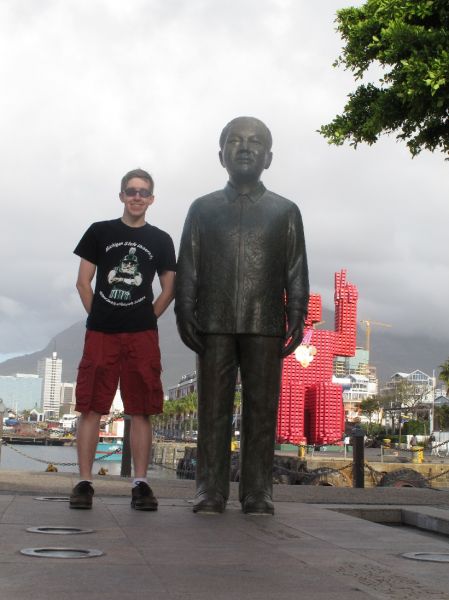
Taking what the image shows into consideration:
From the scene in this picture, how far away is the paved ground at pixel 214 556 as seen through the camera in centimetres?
250

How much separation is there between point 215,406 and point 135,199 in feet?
4.70

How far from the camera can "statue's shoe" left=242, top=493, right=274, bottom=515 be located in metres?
5.06

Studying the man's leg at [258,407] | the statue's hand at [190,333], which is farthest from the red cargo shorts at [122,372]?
the man's leg at [258,407]

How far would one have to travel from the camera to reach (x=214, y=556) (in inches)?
126

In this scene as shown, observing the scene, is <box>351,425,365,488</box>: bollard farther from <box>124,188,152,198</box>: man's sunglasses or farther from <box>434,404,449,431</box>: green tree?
<box>434,404,449,431</box>: green tree

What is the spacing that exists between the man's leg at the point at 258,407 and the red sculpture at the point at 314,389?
26.9m

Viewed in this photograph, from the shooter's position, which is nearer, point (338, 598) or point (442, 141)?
point (338, 598)

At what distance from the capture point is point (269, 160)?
5.58 m

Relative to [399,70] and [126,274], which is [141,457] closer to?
[126,274]

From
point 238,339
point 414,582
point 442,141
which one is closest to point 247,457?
point 238,339

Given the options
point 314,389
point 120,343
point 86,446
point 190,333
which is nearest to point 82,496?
point 86,446

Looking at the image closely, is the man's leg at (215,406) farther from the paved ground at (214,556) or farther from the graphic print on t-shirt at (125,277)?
the graphic print on t-shirt at (125,277)

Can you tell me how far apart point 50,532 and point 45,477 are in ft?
14.3

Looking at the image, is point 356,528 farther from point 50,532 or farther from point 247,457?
point 50,532
